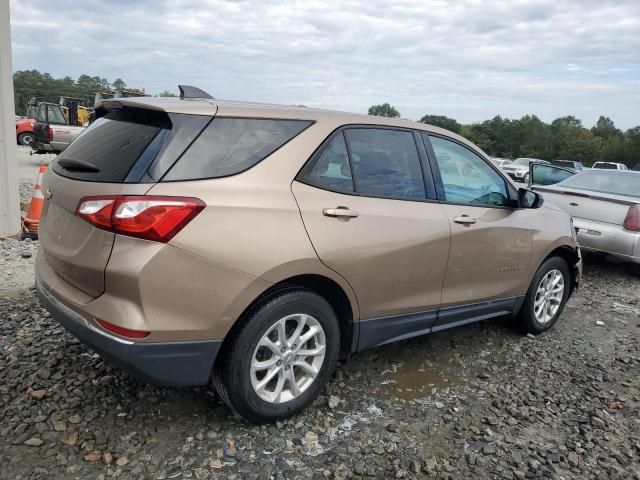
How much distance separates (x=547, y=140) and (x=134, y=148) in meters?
90.1

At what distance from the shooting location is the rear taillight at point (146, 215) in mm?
2371

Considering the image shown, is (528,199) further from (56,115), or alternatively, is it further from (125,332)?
(56,115)

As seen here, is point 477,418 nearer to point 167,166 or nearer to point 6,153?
point 167,166

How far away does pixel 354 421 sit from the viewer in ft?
10.1

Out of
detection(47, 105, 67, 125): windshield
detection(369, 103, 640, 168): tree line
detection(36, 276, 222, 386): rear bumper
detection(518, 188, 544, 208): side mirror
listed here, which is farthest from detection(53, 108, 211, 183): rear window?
detection(369, 103, 640, 168): tree line

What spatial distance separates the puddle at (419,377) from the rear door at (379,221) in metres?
0.38

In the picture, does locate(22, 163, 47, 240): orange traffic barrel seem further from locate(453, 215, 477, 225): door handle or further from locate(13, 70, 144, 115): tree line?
locate(13, 70, 144, 115): tree line

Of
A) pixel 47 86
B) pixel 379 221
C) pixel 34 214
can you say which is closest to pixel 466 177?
pixel 379 221

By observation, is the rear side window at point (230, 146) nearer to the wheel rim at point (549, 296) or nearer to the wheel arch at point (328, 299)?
the wheel arch at point (328, 299)

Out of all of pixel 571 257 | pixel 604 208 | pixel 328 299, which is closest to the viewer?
pixel 328 299

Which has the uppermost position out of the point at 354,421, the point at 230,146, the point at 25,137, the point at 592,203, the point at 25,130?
the point at 230,146

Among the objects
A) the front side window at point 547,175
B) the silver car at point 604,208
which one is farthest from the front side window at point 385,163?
the front side window at point 547,175

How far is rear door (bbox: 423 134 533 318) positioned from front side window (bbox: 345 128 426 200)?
201 millimetres

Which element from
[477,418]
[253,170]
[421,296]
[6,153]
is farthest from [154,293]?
[6,153]
